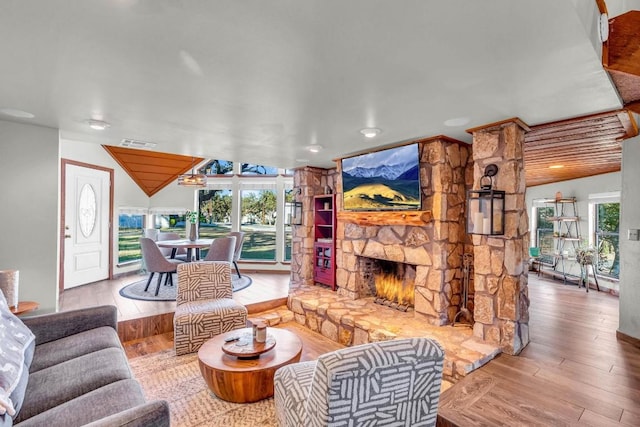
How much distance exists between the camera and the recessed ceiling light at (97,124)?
2848mm

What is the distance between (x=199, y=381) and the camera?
8.75 ft

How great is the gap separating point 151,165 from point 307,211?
3457 millimetres

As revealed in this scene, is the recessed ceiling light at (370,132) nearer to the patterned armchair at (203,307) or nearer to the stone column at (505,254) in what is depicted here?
the stone column at (505,254)

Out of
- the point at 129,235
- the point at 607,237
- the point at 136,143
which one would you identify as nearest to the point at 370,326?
the point at 136,143

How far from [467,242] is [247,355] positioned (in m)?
2.76

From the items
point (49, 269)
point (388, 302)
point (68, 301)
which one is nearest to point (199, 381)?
point (49, 269)

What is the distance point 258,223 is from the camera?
720 cm

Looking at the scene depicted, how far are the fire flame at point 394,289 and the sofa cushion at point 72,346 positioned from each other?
328 centimetres

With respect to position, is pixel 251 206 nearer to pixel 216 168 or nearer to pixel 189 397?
pixel 216 168

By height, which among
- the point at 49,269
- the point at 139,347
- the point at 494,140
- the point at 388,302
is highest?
the point at 494,140

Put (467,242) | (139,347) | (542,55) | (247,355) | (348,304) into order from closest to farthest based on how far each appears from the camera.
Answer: (542,55), (247,355), (139,347), (467,242), (348,304)

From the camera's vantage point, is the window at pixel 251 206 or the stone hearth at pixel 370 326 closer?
the stone hearth at pixel 370 326

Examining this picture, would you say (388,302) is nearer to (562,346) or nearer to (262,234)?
(562,346)

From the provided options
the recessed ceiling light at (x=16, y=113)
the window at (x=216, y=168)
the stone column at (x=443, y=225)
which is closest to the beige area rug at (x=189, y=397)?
the stone column at (x=443, y=225)
